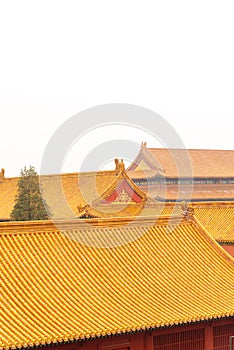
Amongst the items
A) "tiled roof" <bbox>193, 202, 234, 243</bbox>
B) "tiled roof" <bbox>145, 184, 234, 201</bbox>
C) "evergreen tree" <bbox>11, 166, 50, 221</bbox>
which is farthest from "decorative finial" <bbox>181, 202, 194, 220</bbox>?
"tiled roof" <bbox>145, 184, 234, 201</bbox>

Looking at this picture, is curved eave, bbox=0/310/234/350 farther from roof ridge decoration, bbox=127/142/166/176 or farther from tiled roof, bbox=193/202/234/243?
roof ridge decoration, bbox=127/142/166/176

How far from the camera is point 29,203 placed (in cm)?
4366

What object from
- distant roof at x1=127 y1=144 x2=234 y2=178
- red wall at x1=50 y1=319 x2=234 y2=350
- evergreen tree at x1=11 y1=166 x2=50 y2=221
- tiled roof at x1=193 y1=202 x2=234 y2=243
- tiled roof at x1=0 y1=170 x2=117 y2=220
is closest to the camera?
red wall at x1=50 y1=319 x2=234 y2=350

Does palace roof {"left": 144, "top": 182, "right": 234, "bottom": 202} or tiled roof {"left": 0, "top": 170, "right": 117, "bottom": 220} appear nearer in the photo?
tiled roof {"left": 0, "top": 170, "right": 117, "bottom": 220}

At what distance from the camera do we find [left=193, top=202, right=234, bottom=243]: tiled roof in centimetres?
3494

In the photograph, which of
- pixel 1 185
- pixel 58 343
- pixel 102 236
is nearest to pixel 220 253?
pixel 102 236

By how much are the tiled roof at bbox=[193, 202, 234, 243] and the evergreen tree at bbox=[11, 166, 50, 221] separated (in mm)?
9740

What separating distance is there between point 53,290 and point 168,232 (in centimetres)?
545

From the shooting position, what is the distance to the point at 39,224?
19156mm

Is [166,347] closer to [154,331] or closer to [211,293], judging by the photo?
[154,331]

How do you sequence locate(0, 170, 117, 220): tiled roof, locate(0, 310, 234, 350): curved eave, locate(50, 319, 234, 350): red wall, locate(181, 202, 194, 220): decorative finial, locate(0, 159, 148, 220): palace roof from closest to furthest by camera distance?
locate(0, 310, 234, 350): curved eave, locate(50, 319, 234, 350): red wall, locate(181, 202, 194, 220): decorative finial, locate(0, 159, 148, 220): palace roof, locate(0, 170, 117, 220): tiled roof

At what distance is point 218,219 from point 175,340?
713 inches

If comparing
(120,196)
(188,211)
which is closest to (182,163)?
(120,196)

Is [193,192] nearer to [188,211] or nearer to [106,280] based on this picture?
[188,211]
